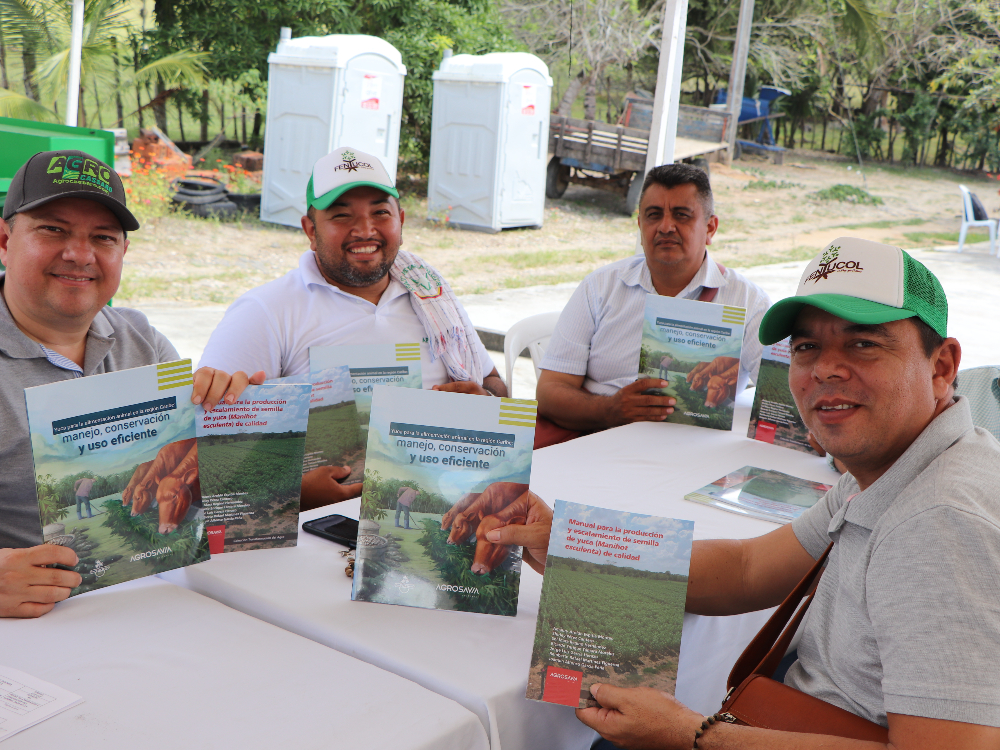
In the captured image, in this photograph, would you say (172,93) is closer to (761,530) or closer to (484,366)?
(484,366)

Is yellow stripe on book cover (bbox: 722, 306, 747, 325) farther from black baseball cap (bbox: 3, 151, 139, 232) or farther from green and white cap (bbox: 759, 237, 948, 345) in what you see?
black baseball cap (bbox: 3, 151, 139, 232)

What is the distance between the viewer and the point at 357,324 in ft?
9.06

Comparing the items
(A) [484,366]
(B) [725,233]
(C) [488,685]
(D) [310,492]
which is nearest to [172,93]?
(B) [725,233]

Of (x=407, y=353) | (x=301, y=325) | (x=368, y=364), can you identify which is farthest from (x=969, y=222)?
(x=368, y=364)

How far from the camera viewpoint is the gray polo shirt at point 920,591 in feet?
3.42

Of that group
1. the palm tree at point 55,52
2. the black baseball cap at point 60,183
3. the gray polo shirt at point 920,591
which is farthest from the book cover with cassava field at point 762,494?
the palm tree at point 55,52

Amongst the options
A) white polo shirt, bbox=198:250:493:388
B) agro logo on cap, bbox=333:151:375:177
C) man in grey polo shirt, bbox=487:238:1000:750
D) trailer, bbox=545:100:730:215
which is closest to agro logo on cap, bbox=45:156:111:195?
white polo shirt, bbox=198:250:493:388

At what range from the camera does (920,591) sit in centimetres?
109

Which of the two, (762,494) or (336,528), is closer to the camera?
(336,528)

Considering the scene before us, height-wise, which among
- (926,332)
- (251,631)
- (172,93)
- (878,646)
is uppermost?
(172,93)

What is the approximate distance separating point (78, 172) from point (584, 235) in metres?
10.8

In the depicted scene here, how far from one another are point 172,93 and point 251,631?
43.2 feet

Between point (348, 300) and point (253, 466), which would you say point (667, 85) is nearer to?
point (348, 300)

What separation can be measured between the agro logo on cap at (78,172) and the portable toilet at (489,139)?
31.9 feet
